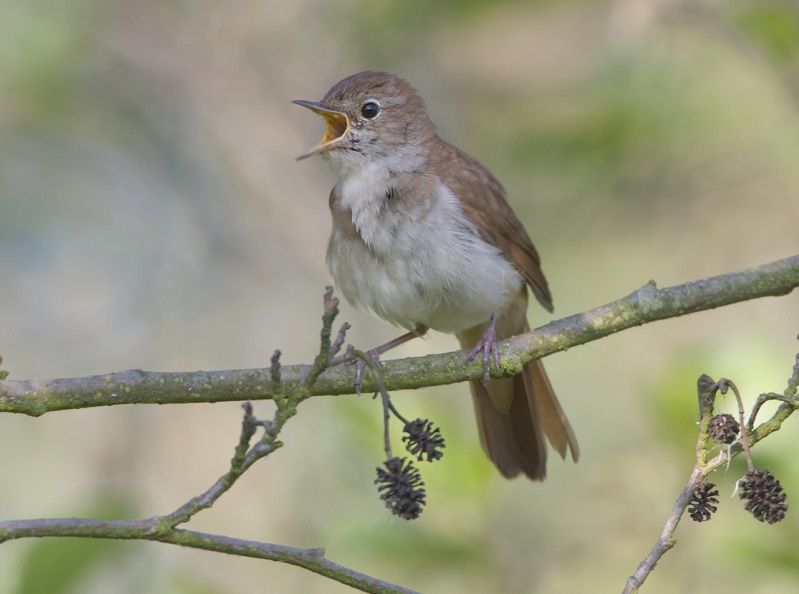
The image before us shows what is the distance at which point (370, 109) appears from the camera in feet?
16.5

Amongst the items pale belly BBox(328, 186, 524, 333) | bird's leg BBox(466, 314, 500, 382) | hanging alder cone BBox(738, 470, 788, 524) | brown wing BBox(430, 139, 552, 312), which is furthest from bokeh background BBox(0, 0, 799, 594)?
hanging alder cone BBox(738, 470, 788, 524)

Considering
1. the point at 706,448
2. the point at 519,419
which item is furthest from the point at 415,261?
the point at 706,448

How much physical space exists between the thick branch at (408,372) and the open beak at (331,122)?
1.41 metres

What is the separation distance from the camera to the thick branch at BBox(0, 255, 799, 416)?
3.26 meters

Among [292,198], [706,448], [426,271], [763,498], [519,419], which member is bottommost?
[763,498]

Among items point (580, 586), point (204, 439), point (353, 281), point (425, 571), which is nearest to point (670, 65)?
point (353, 281)

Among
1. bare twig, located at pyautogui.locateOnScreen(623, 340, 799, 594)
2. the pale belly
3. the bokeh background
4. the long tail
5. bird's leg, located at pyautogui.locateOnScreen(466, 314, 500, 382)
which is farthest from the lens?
the bokeh background

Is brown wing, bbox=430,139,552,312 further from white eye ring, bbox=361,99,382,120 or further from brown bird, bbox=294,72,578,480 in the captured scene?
white eye ring, bbox=361,99,382,120

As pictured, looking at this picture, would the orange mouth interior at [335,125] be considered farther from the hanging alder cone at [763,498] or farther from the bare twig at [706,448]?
the hanging alder cone at [763,498]

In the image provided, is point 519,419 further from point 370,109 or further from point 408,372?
point 408,372

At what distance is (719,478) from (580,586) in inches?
43.9

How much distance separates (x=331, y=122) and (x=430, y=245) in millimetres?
982

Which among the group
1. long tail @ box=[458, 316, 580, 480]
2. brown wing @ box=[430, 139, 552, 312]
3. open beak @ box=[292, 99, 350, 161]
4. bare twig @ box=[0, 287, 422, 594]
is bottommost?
bare twig @ box=[0, 287, 422, 594]

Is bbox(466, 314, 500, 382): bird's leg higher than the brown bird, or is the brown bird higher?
the brown bird
